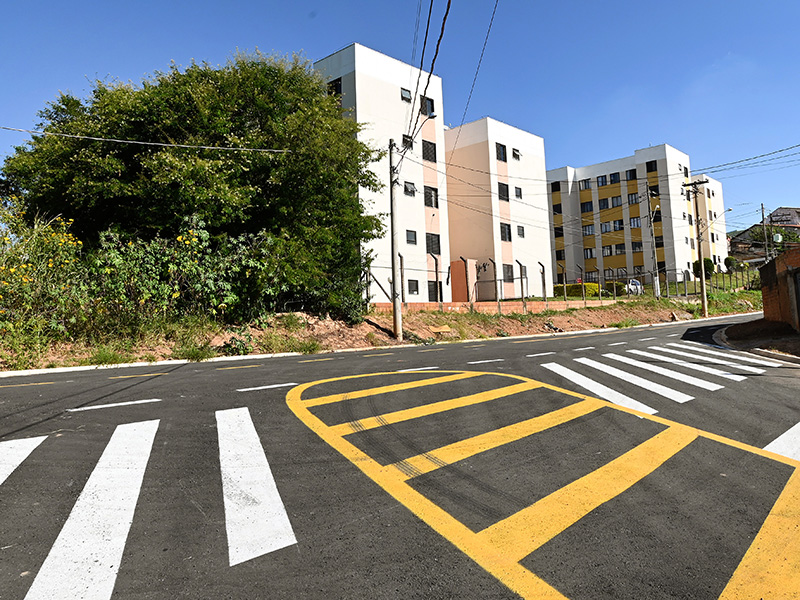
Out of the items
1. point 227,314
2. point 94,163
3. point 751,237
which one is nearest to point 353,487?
point 227,314

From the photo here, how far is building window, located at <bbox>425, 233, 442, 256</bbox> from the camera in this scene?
32.9 meters

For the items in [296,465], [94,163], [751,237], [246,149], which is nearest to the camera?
[296,465]

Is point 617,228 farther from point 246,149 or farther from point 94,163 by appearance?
point 94,163

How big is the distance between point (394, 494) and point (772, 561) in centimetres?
250

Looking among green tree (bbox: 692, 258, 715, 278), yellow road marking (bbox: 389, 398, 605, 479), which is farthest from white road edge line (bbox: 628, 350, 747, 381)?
green tree (bbox: 692, 258, 715, 278)

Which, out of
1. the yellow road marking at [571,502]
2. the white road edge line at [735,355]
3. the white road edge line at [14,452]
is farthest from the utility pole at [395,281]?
the white road edge line at [14,452]

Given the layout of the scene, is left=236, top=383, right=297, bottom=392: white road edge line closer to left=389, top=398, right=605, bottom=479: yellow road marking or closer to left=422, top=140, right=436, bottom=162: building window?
left=389, top=398, right=605, bottom=479: yellow road marking

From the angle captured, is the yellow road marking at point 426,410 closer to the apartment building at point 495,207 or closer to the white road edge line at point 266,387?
the white road edge line at point 266,387

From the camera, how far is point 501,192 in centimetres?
3819

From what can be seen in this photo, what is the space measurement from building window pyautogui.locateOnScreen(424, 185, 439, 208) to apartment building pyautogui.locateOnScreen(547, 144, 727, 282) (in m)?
24.6

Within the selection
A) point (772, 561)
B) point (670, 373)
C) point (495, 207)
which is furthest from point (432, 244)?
point (772, 561)

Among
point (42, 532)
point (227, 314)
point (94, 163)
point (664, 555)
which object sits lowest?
point (664, 555)

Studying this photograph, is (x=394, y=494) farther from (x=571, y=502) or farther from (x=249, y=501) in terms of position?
(x=571, y=502)

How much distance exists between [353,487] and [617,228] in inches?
2435
